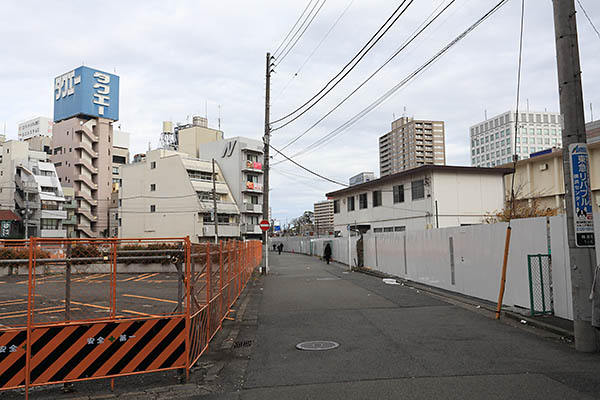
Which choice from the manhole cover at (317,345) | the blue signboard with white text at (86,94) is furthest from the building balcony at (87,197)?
the manhole cover at (317,345)

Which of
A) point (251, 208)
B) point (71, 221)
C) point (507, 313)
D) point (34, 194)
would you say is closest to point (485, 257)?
point (507, 313)

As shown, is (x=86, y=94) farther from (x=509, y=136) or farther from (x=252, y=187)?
(x=509, y=136)

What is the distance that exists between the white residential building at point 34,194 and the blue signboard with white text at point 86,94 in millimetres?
11392

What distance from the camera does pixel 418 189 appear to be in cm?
3212

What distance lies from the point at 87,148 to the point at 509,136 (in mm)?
98741

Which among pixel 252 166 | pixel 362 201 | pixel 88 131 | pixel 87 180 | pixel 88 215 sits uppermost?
pixel 88 131

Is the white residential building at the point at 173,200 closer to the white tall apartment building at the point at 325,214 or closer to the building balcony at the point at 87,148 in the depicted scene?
the building balcony at the point at 87,148

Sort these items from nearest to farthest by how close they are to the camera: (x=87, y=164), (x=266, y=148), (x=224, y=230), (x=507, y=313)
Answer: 1. (x=507, y=313)
2. (x=266, y=148)
3. (x=224, y=230)
4. (x=87, y=164)

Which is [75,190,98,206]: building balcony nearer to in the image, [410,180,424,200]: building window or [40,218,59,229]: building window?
[40,218,59,229]: building window

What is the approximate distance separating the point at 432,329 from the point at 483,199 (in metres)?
25.3

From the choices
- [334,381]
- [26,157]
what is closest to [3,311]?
[334,381]

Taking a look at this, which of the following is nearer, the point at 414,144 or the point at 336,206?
the point at 336,206

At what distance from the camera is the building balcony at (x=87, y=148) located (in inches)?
2603

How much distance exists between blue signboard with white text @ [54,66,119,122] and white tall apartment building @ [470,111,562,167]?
90.2 m
